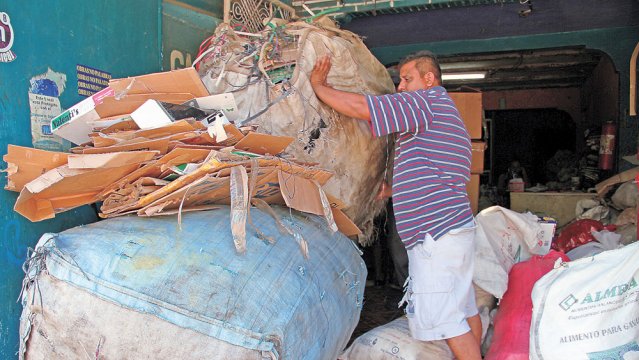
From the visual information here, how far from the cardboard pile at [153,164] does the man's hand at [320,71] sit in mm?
372

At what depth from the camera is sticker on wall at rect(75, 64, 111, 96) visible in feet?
6.55

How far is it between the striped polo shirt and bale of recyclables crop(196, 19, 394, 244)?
28 centimetres

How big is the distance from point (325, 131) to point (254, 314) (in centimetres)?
108

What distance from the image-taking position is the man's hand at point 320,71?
2189mm

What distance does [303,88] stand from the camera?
7.27 feet

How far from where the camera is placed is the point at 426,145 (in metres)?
2.21

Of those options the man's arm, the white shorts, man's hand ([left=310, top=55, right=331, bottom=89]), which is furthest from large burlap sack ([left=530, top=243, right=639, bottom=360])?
man's hand ([left=310, top=55, right=331, bottom=89])

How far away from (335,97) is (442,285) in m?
0.94

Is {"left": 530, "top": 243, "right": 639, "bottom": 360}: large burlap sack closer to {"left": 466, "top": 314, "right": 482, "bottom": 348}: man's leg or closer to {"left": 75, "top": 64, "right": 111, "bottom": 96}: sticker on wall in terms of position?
{"left": 466, "top": 314, "right": 482, "bottom": 348}: man's leg

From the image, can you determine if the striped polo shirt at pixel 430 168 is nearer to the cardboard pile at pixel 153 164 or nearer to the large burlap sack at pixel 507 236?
the cardboard pile at pixel 153 164

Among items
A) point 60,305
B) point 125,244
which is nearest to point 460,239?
point 125,244

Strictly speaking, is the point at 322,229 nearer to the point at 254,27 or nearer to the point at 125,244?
the point at 125,244

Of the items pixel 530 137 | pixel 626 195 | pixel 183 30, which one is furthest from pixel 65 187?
pixel 530 137

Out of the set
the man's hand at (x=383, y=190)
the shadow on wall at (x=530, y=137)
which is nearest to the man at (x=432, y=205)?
the man's hand at (x=383, y=190)
